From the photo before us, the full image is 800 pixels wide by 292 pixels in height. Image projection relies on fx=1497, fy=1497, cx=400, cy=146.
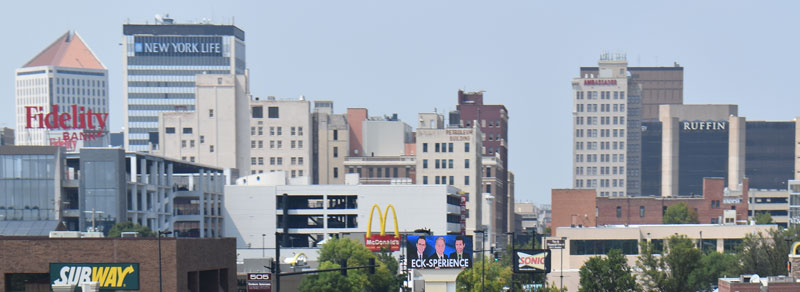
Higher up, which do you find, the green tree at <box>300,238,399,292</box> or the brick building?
the brick building

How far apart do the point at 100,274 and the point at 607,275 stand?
72.6 m

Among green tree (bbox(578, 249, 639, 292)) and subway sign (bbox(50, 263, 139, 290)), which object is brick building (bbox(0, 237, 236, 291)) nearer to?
subway sign (bbox(50, 263, 139, 290))

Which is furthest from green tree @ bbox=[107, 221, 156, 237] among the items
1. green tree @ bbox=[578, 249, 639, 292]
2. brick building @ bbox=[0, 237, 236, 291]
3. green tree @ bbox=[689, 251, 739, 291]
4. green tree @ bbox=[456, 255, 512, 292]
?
brick building @ bbox=[0, 237, 236, 291]

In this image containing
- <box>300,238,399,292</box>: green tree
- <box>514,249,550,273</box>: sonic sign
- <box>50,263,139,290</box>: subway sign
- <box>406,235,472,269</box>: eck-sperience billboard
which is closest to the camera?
<box>50,263,139,290</box>: subway sign

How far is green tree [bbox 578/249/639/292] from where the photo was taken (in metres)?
143

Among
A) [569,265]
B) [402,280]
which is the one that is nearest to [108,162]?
[402,280]

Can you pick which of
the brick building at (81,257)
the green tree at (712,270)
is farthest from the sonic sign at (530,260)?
the brick building at (81,257)

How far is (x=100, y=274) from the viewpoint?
3191 inches

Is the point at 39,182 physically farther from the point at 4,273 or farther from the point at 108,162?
the point at 4,273

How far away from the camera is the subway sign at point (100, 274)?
80.8 metres

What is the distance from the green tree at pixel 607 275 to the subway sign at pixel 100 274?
229 ft

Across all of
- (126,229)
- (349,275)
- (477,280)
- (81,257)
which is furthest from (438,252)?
(126,229)

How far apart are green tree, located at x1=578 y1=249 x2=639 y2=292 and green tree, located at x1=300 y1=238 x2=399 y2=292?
66.5 ft

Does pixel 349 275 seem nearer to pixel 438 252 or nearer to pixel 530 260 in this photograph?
pixel 530 260
